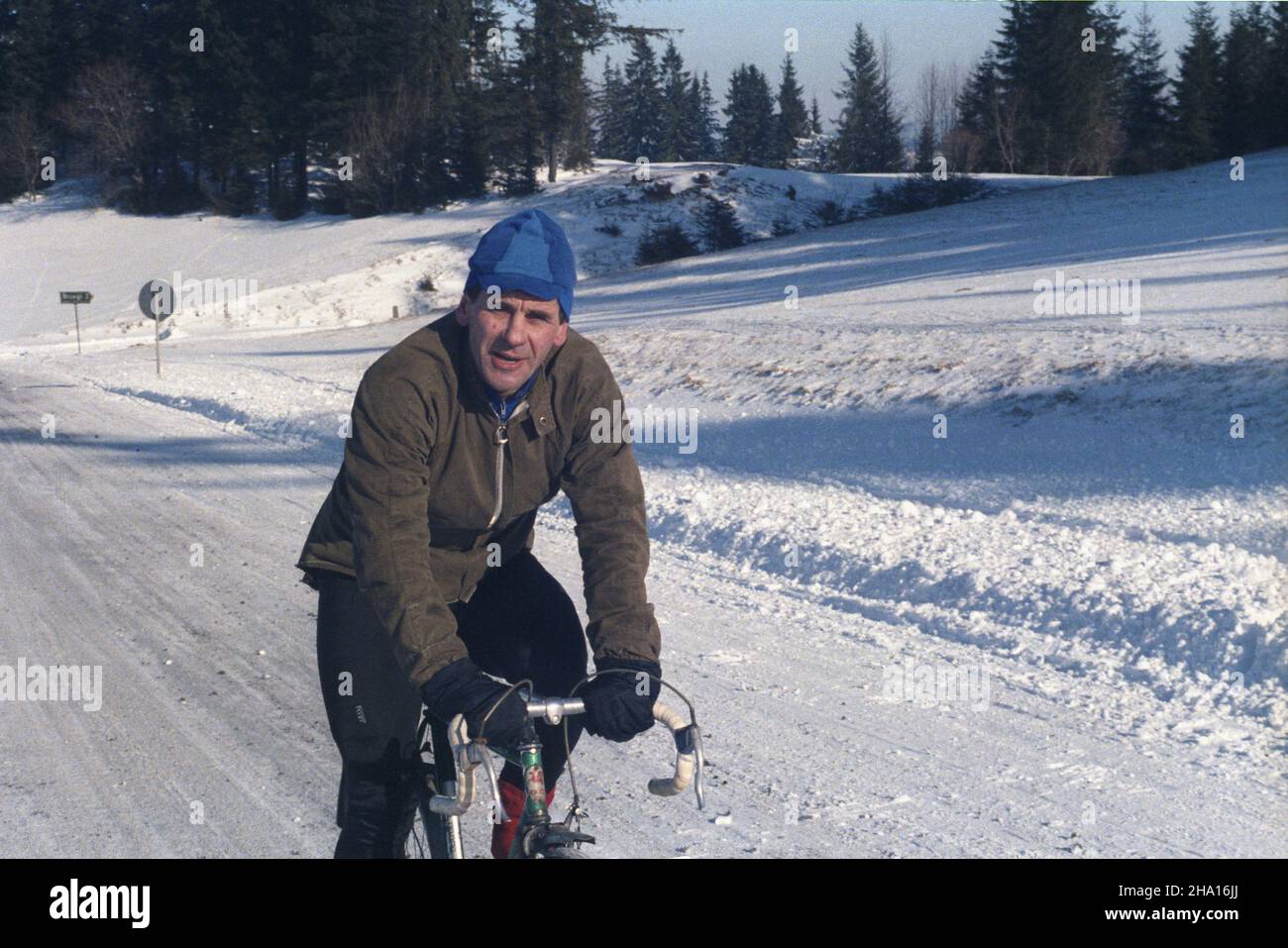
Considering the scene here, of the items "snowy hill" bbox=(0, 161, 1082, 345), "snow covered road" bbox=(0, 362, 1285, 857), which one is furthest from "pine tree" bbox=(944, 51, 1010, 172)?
"snow covered road" bbox=(0, 362, 1285, 857)

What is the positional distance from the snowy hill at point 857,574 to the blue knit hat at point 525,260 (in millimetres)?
2222

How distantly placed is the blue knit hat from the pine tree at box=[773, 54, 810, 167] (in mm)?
71022

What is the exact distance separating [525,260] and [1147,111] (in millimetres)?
55460

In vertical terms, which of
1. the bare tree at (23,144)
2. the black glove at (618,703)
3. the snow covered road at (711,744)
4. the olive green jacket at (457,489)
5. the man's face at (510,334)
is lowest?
the snow covered road at (711,744)

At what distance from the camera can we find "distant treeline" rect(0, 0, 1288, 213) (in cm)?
4966

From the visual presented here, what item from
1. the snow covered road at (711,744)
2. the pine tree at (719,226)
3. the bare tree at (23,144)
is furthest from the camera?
the bare tree at (23,144)

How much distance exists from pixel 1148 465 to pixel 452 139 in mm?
49047

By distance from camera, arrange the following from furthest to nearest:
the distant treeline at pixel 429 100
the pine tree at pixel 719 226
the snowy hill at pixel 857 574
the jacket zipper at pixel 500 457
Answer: the distant treeline at pixel 429 100, the pine tree at pixel 719 226, the snowy hill at pixel 857 574, the jacket zipper at pixel 500 457

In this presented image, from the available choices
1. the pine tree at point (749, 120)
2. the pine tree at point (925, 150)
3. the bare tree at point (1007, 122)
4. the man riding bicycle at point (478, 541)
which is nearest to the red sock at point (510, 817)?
the man riding bicycle at point (478, 541)

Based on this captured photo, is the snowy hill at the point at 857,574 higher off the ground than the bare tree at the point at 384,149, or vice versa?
the bare tree at the point at 384,149

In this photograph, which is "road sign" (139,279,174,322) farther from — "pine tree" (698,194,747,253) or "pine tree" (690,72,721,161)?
"pine tree" (690,72,721,161)

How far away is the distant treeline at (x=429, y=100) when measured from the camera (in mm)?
49656

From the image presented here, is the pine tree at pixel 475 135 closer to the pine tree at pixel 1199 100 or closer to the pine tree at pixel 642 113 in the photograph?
the pine tree at pixel 642 113
